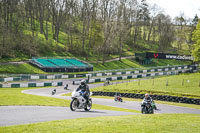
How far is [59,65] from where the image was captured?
2274 inches

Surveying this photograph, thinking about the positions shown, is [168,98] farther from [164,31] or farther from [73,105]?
[164,31]

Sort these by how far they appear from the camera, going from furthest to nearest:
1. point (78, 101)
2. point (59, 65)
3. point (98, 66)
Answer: point (98, 66) < point (59, 65) < point (78, 101)

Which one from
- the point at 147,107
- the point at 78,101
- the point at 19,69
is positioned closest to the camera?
the point at 78,101

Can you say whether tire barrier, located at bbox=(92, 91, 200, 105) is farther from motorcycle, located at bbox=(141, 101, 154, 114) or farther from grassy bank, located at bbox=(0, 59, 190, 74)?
grassy bank, located at bbox=(0, 59, 190, 74)

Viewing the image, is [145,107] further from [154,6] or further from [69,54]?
[154,6]

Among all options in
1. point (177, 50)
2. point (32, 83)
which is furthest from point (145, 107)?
point (177, 50)

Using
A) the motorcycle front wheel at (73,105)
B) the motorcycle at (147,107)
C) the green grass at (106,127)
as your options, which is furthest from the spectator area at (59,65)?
the green grass at (106,127)

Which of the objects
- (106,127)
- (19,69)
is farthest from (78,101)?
(19,69)

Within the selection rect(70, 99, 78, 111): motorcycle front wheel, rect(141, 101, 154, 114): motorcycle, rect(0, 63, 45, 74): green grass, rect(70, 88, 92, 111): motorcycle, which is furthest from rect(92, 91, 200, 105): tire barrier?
rect(0, 63, 45, 74): green grass

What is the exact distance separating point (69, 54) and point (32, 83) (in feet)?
99.9

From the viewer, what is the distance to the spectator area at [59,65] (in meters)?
55.3

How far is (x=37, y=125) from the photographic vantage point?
10875 millimetres

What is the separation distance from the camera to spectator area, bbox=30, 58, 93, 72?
55.3 metres

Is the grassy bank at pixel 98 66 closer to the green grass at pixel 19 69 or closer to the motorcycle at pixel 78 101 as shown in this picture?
the green grass at pixel 19 69
